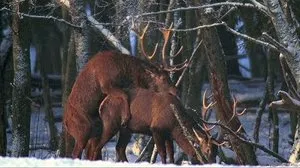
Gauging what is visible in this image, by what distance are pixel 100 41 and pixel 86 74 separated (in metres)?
4.71

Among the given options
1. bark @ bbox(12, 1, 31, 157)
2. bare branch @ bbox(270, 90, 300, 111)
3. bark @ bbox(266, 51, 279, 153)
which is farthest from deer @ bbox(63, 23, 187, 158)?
bark @ bbox(266, 51, 279, 153)

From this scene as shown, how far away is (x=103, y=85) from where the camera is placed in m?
9.75

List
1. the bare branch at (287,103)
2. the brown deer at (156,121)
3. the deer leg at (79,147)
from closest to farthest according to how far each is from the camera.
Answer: the bare branch at (287,103) < the brown deer at (156,121) < the deer leg at (79,147)

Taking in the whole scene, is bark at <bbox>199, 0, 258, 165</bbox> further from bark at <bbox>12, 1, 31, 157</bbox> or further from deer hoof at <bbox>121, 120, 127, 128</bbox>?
bark at <bbox>12, 1, 31, 157</bbox>

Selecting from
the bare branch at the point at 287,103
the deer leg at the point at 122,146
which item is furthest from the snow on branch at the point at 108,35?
the bare branch at the point at 287,103

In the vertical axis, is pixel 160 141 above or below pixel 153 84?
below

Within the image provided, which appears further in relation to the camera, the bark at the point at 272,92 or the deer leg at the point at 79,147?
the bark at the point at 272,92

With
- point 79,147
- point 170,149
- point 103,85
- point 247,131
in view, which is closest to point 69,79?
point 79,147

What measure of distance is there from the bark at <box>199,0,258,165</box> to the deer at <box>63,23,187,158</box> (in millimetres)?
1859

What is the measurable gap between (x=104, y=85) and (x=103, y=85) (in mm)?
16

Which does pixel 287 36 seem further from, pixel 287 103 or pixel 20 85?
pixel 20 85

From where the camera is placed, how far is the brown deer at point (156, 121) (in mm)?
9445

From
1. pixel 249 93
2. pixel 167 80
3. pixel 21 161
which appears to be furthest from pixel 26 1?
pixel 249 93

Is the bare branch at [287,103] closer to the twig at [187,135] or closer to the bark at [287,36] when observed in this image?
the bark at [287,36]
